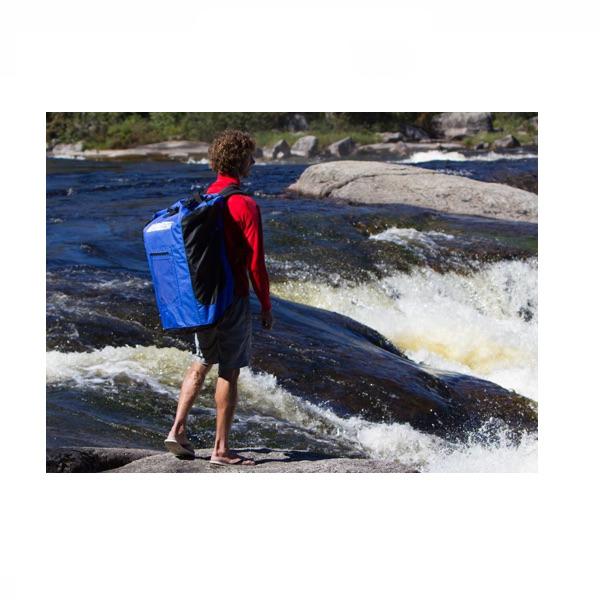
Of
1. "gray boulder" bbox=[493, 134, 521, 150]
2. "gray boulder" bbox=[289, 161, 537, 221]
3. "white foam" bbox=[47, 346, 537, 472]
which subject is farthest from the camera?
"gray boulder" bbox=[493, 134, 521, 150]

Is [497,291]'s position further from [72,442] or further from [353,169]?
[72,442]

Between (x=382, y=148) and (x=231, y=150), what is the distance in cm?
969

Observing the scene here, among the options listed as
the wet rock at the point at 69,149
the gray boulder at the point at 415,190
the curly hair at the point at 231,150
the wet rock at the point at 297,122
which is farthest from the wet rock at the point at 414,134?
the curly hair at the point at 231,150

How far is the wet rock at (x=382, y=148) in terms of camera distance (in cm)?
1255

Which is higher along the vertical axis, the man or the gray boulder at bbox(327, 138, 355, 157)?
the gray boulder at bbox(327, 138, 355, 157)

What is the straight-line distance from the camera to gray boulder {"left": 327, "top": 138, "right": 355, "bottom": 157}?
12387 mm

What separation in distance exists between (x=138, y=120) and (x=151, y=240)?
16.8 feet

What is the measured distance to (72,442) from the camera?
4.14 metres

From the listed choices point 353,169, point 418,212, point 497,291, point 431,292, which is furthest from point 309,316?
point 353,169

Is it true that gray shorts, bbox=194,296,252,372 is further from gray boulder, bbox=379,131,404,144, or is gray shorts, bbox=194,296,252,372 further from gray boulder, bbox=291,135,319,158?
gray boulder, bbox=291,135,319,158

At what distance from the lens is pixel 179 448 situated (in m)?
3.55

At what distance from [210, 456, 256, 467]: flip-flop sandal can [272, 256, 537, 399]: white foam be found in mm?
3128

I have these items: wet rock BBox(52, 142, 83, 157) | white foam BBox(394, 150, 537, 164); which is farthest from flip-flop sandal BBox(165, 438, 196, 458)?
white foam BBox(394, 150, 537, 164)

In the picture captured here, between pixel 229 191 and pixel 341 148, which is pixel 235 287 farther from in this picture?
pixel 341 148
